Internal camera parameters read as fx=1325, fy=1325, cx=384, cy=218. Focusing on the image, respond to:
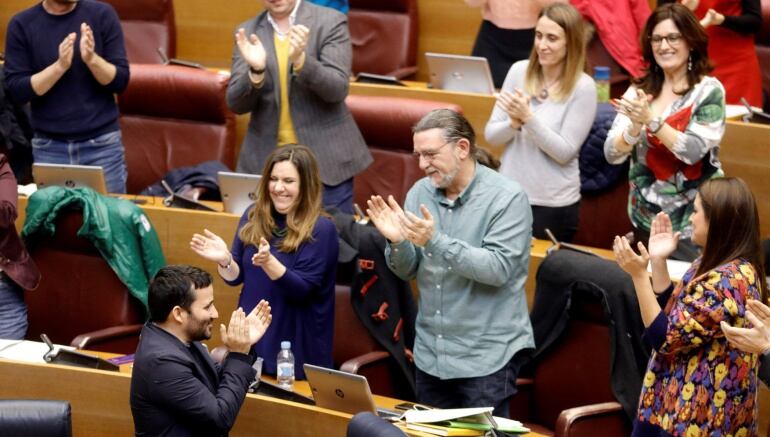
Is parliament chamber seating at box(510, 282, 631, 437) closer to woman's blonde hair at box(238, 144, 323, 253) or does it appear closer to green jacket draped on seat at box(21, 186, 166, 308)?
woman's blonde hair at box(238, 144, 323, 253)

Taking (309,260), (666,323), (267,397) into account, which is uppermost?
(666,323)

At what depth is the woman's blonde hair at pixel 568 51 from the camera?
12.5 feet

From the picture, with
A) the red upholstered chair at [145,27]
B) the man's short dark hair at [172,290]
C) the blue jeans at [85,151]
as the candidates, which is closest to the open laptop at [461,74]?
the blue jeans at [85,151]

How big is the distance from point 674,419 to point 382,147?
1956 mm

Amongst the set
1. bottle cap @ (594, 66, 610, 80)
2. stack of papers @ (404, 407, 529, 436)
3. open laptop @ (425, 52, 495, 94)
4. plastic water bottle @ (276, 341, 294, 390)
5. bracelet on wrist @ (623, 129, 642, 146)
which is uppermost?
bracelet on wrist @ (623, 129, 642, 146)

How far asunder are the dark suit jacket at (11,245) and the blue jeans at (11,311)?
0.05 metres

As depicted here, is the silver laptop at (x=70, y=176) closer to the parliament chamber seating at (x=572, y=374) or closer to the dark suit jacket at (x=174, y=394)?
the dark suit jacket at (x=174, y=394)

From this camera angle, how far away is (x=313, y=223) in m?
3.43

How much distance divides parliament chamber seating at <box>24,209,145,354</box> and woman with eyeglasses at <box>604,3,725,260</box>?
153 cm

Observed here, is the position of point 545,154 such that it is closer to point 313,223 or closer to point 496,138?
point 496,138

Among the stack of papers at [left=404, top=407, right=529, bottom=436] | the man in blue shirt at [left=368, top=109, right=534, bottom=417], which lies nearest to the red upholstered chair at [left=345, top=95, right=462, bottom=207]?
the man in blue shirt at [left=368, top=109, right=534, bottom=417]

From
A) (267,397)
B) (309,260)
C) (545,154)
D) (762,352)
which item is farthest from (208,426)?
A: (545,154)

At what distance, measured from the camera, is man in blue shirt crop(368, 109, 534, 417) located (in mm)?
3059

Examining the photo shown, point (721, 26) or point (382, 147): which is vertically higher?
point (721, 26)
